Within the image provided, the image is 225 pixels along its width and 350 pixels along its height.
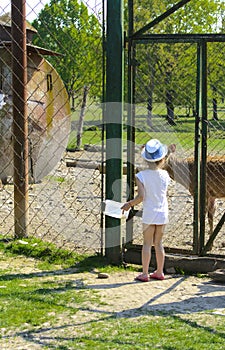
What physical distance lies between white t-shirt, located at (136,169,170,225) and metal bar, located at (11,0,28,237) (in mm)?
1742

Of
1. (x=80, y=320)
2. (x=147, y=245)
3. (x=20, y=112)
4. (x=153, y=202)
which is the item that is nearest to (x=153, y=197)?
(x=153, y=202)

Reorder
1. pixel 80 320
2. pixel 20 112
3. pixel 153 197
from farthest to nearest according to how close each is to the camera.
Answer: pixel 20 112 → pixel 153 197 → pixel 80 320

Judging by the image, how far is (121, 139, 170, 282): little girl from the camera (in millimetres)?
5695

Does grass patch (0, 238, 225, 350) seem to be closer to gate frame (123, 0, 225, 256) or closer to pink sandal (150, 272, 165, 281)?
pink sandal (150, 272, 165, 281)

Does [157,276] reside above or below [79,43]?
below

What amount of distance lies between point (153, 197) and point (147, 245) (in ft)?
1.43

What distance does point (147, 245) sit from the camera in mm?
5738

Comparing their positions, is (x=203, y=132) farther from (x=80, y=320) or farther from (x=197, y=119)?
(x=80, y=320)

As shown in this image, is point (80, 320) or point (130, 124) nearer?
point (80, 320)

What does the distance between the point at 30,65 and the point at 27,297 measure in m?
7.19

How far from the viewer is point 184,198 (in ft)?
36.8

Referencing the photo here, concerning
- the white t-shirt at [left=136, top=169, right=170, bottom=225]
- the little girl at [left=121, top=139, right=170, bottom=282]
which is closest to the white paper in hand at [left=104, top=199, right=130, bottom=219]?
the little girl at [left=121, top=139, right=170, bottom=282]

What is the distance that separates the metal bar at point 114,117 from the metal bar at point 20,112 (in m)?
1.22

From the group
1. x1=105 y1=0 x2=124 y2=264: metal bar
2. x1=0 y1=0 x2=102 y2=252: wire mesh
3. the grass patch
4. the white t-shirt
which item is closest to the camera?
the grass patch
